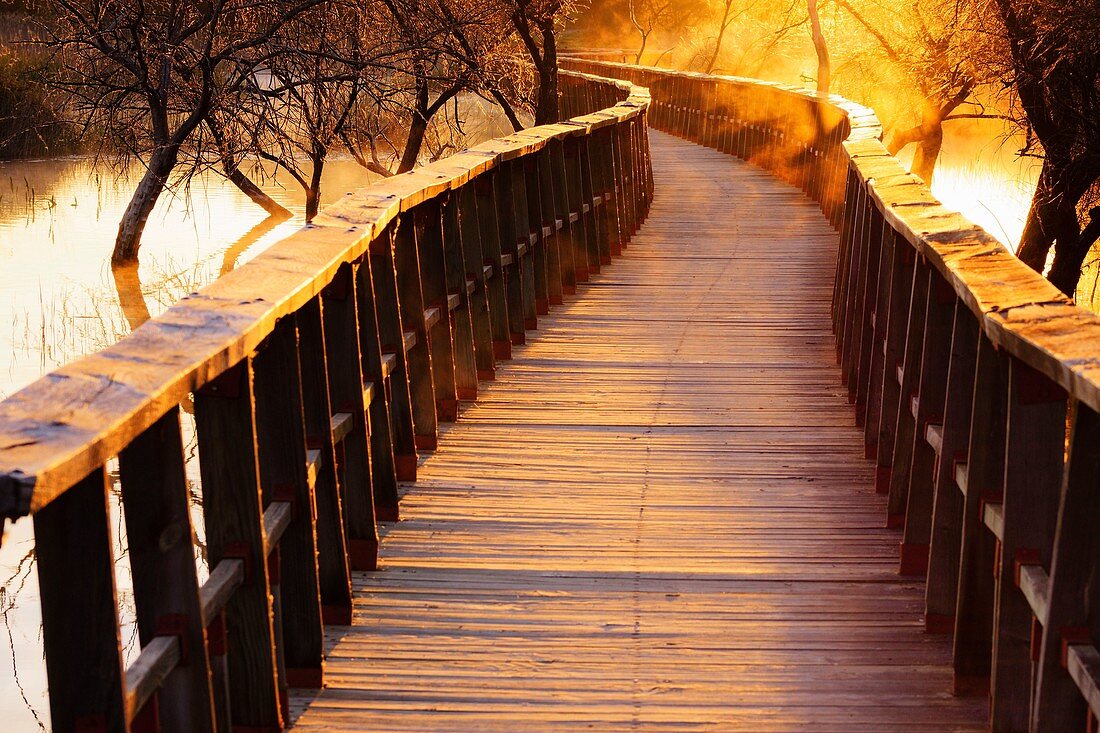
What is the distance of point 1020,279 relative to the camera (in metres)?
3.42

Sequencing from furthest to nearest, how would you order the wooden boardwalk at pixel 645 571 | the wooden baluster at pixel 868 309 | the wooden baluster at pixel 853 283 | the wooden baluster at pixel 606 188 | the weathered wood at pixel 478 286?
the wooden baluster at pixel 606 188, the wooden baluster at pixel 853 283, the weathered wood at pixel 478 286, the wooden baluster at pixel 868 309, the wooden boardwalk at pixel 645 571

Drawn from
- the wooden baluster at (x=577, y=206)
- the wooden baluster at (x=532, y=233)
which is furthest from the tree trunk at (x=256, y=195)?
the wooden baluster at (x=532, y=233)

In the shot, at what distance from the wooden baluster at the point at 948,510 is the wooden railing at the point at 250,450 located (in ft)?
5.71

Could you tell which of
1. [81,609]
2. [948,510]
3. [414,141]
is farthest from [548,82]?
[81,609]

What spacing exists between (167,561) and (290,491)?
97 centimetres

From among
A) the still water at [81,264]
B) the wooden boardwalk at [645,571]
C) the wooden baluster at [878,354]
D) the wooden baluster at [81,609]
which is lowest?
the still water at [81,264]

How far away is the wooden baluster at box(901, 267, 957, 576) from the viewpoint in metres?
4.36

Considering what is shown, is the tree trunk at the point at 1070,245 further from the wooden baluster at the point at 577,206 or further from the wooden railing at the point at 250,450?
the wooden railing at the point at 250,450

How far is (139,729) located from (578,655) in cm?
153

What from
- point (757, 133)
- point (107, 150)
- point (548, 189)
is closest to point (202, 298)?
point (548, 189)

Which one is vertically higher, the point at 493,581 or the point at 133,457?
the point at 133,457

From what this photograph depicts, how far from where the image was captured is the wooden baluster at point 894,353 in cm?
527

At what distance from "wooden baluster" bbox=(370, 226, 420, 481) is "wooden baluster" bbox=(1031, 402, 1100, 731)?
106 inches

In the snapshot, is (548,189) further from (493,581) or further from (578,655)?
(578,655)
